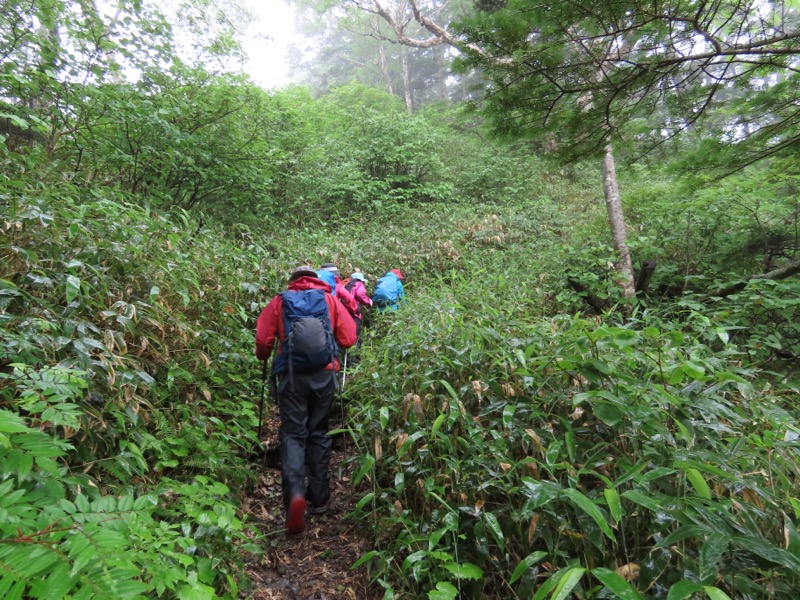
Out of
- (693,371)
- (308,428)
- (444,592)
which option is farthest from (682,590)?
(308,428)

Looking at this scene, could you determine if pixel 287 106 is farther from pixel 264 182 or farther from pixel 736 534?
pixel 736 534

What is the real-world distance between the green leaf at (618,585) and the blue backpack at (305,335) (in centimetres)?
275

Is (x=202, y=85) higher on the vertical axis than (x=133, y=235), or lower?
higher

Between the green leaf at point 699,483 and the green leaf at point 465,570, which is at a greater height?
A: the green leaf at point 699,483

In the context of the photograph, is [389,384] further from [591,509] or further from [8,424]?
[8,424]

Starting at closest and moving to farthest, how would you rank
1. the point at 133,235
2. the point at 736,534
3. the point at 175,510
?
the point at 736,534 < the point at 175,510 < the point at 133,235

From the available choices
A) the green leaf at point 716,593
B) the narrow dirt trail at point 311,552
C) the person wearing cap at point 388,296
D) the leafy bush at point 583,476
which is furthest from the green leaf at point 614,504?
the person wearing cap at point 388,296

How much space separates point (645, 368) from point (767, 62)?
291 cm

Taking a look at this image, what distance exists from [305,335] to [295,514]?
64.3 inches

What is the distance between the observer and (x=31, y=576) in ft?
4.07

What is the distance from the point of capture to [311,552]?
10.4 ft

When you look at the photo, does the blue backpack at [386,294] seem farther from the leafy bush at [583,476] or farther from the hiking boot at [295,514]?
the hiking boot at [295,514]

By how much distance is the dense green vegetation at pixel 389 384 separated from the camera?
Answer: 1.81 meters

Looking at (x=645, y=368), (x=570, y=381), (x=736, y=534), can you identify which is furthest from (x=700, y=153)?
(x=736, y=534)
